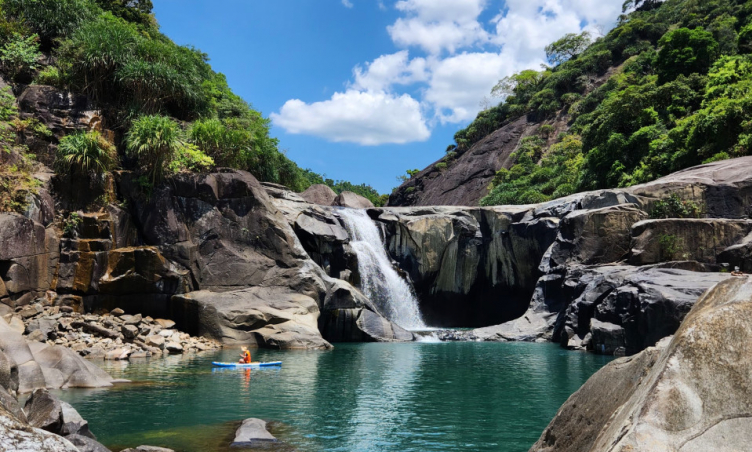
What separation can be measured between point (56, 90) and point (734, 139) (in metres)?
34.5

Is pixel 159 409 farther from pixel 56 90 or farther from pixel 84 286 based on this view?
pixel 56 90

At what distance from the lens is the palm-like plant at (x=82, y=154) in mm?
22531

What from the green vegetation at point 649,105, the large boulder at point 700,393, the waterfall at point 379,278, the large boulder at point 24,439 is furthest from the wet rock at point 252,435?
the green vegetation at point 649,105

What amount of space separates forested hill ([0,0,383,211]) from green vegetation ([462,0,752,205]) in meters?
24.4

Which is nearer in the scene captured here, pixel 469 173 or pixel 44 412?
pixel 44 412

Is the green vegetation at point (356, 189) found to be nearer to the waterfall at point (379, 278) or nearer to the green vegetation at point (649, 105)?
the green vegetation at point (649, 105)

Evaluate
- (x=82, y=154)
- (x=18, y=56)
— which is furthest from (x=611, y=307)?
(x=18, y=56)

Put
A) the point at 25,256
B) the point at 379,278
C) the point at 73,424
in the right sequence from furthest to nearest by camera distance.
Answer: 1. the point at 379,278
2. the point at 25,256
3. the point at 73,424

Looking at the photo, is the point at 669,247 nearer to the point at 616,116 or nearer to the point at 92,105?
the point at 616,116

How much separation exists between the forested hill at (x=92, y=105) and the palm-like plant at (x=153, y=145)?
1.7 inches

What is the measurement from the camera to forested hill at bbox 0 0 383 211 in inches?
898

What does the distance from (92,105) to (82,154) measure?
14.6ft

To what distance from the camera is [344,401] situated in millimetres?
12469

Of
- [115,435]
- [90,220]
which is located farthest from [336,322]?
[115,435]
